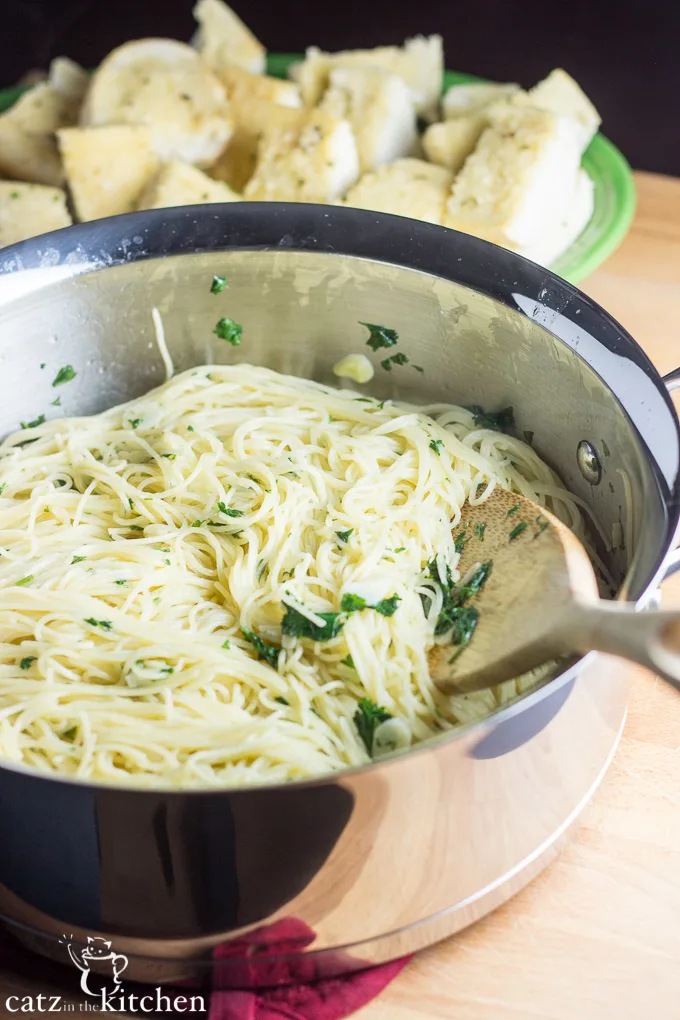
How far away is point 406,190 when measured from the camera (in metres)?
2.27

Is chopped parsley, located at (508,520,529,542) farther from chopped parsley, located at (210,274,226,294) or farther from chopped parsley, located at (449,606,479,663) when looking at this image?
chopped parsley, located at (210,274,226,294)

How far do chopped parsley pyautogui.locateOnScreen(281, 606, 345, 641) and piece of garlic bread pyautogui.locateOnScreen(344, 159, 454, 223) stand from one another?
1151mm

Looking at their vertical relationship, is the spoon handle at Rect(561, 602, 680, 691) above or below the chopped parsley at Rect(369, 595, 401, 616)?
above

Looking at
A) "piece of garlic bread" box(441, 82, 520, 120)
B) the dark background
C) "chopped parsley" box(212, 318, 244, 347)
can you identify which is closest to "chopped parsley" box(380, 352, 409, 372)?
"chopped parsley" box(212, 318, 244, 347)

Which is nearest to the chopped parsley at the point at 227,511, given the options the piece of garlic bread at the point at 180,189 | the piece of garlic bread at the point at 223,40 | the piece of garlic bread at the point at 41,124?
the piece of garlic bread at the point at 180,189

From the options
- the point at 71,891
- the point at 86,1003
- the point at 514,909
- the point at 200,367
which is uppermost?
the point at 200,367

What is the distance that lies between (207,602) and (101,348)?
0.58 m

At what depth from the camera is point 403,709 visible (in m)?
1.33

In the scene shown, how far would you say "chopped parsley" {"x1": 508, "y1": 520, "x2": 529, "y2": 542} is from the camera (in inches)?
55.8

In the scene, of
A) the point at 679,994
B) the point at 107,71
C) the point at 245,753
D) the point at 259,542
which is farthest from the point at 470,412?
the point at 107,71

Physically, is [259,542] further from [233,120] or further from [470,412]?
[233,120]

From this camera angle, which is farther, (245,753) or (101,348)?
(101,348)

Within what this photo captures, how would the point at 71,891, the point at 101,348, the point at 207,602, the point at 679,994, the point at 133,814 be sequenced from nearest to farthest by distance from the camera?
1. the point at 133,814
2. the point at 71,891
3. the point at 679,994
4. the point at 207,602
5. the point at 101,348

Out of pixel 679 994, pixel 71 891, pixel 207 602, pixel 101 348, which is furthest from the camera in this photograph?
pixel 101 348
